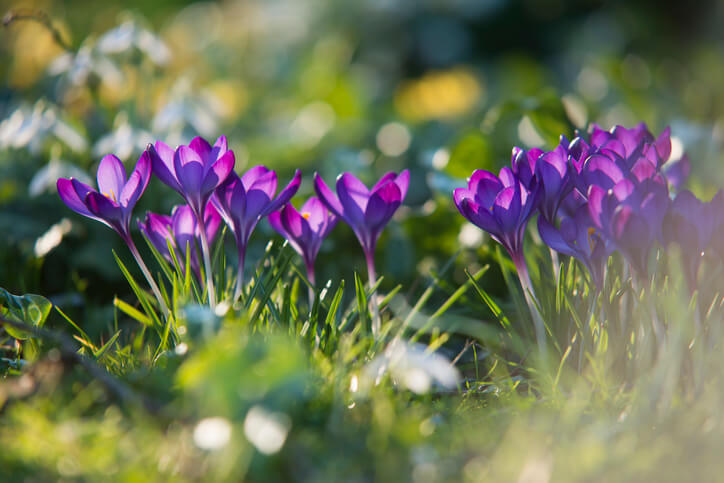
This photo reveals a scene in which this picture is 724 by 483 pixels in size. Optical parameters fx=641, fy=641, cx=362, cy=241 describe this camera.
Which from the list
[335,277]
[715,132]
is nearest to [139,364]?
[335,277]

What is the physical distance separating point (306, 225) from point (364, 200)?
0.38 ft

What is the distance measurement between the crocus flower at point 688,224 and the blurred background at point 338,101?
584 mm

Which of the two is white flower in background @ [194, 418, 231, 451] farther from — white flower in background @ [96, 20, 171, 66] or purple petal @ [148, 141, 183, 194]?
white flower in background @ [96, 20, 171, 66]

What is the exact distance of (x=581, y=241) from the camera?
40.2 inches

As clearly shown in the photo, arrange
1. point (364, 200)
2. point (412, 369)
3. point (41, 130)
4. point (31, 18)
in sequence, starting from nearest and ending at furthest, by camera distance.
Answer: point (412, 369), point (364, 200), point (31, 18), point (41, 130)

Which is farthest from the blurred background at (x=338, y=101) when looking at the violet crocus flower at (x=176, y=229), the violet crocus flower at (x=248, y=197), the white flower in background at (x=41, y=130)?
the violet crocus flower at (x=248, y=197)

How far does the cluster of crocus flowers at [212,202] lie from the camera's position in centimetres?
101

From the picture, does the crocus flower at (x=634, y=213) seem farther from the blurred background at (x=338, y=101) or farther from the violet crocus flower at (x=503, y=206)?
the blurred background at (x=338, y=101)

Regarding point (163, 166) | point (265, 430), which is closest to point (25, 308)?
point (163, 166)

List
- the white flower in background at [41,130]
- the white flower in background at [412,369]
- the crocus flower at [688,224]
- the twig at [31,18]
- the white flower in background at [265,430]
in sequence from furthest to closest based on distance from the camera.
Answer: the white flower in background at [41,130] → the twig at [31,18] → the crocus flower at [688,224] → the white flower in background at [412,369] → the white flower in background at [265,430]

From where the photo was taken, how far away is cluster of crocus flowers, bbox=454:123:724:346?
0.94 meters

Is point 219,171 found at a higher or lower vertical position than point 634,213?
lower

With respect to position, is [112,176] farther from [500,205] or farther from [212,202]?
[500,205]

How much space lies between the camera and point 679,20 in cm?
593
